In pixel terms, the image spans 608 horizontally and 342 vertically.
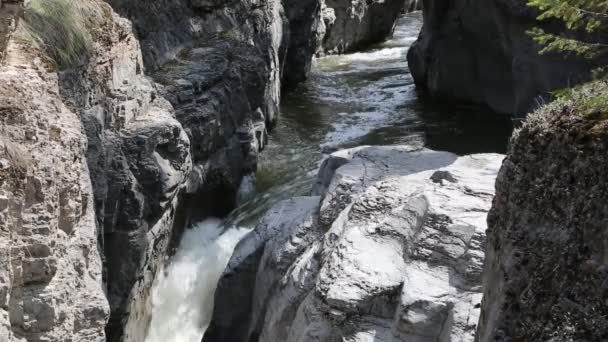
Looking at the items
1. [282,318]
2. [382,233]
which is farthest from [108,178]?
[382,233]

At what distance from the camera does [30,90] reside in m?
7.02

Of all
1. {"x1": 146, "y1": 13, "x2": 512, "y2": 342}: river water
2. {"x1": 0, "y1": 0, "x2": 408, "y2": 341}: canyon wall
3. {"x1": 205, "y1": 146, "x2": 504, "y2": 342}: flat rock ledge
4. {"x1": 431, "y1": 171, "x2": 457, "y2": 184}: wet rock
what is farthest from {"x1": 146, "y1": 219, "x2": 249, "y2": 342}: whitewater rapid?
{"x1": 431, "y1": 171, "x2": 457, "y2": 184}: wet rock

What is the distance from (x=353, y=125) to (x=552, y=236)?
13854 millimetres

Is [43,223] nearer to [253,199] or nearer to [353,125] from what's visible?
[253,199]

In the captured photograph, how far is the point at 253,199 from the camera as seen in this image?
1391cm

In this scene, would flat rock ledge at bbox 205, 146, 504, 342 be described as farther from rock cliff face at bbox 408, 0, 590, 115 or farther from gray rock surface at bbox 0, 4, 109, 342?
rock cliff face at bbox 408, 0, 590, 115

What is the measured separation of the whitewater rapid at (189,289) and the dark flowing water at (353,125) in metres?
1.11

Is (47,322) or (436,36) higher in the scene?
(436,36)

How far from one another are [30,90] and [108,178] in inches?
96.3

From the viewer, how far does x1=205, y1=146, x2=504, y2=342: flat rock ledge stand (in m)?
7.20

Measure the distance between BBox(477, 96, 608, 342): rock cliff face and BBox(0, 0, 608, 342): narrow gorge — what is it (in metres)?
0.01

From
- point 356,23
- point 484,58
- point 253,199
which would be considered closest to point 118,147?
point 253,199

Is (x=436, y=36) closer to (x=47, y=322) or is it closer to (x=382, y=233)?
(x=382, y=233)

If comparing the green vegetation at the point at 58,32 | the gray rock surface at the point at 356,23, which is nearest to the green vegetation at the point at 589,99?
the green vegetation at the point at 58,32
